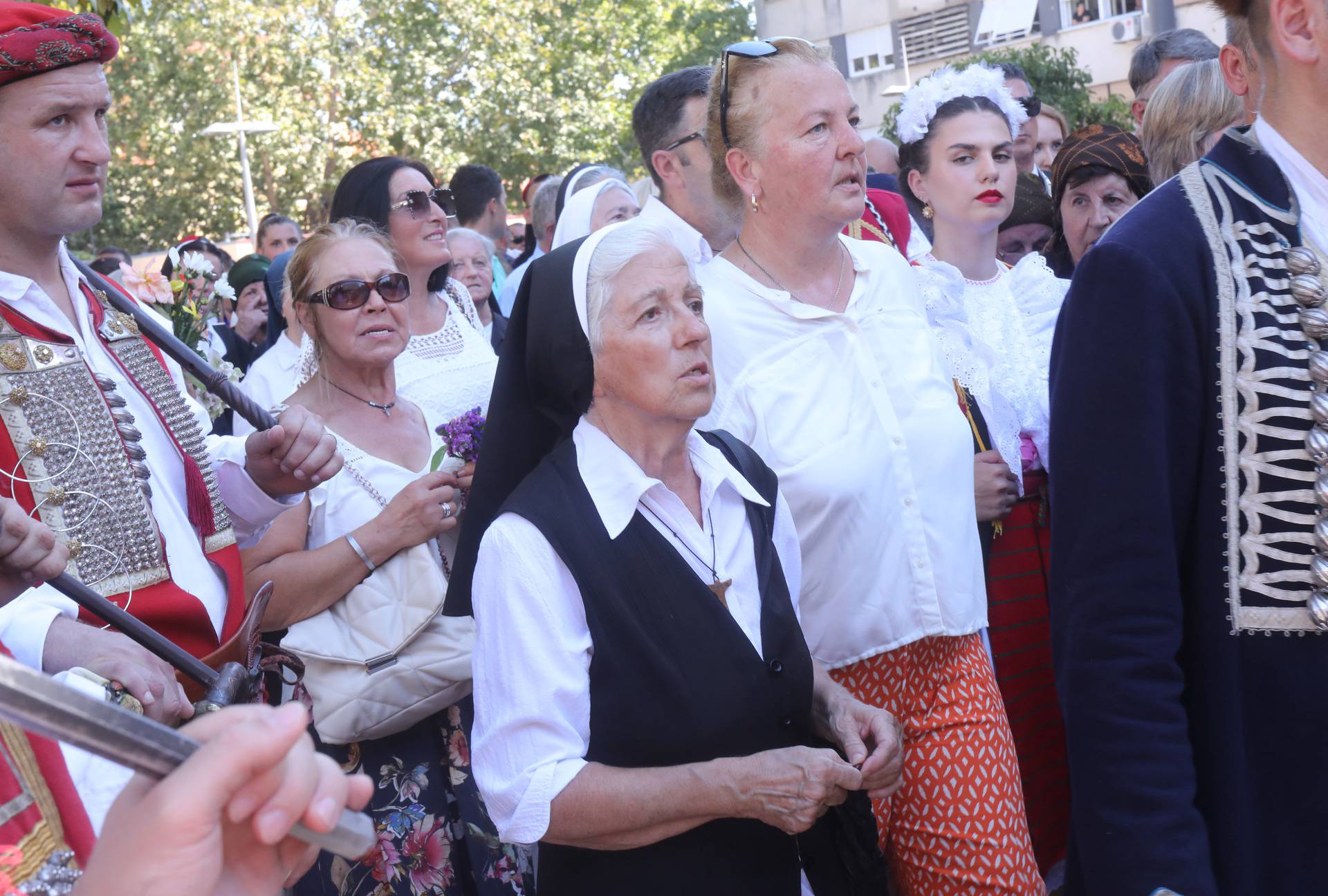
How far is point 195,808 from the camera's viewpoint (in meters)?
1.03

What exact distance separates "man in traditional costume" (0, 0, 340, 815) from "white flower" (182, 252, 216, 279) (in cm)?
162

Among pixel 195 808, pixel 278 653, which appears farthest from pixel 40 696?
pixel 278 653

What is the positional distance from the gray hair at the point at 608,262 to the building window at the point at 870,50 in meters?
31.8

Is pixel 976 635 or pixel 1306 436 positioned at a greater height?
pixel 1306 436

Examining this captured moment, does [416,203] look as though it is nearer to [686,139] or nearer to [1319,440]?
[686,139]

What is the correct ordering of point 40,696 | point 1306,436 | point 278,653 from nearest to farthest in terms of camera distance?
point 40,696 → point 1306,436 → point 278,653

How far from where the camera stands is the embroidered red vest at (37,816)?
1.32 metres

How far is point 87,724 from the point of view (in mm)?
920

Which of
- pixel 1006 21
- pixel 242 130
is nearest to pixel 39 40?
pixel 242 130

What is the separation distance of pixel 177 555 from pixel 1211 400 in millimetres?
2183

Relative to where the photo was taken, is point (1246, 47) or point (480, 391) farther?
point (480, 391)

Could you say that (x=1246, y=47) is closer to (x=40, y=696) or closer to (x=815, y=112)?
(x=815, y=112)

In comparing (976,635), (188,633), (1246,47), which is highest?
(1246,47)

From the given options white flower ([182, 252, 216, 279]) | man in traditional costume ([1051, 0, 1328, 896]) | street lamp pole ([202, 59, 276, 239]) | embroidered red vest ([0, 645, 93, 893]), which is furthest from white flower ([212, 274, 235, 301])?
Result: street lamp pole ([202, 59, 276, 239])
